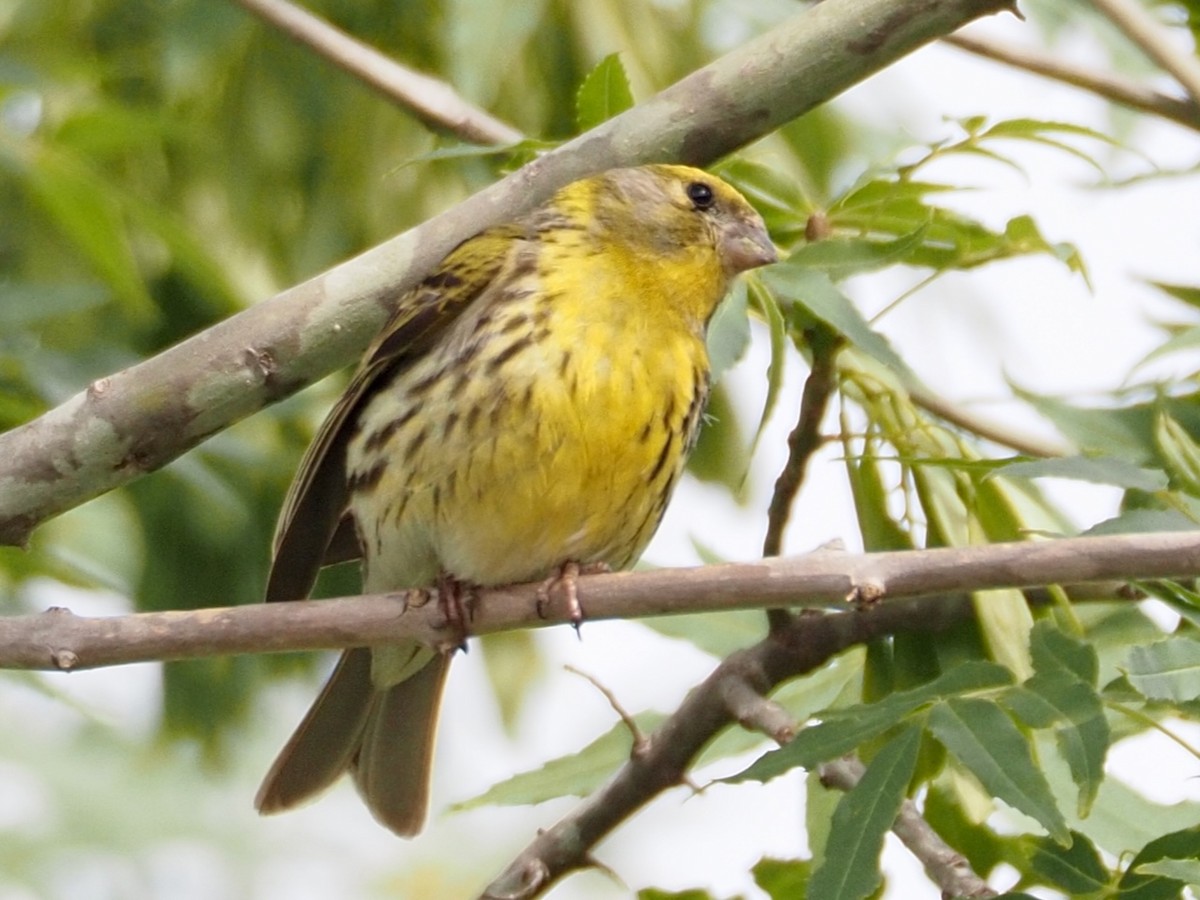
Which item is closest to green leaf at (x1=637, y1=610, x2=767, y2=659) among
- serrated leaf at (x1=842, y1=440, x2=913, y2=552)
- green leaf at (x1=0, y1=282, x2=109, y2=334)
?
serrated leaf at (x1=842, y1=440, x2=913, y2=552)

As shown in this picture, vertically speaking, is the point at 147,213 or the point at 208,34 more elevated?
the point at 208,34

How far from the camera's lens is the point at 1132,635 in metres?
2.96

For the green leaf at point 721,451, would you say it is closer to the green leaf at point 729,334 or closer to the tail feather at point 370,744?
the tail feather at point 370,744

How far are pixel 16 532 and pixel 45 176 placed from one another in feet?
4.26

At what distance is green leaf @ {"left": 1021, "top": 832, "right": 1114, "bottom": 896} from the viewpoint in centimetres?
244

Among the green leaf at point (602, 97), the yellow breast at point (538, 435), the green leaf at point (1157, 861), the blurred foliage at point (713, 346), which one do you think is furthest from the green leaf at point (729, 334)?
the green leaf at point (1157, 861)

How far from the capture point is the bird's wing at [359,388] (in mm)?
3490

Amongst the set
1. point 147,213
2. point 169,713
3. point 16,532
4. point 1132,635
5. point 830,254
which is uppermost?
point 147,213

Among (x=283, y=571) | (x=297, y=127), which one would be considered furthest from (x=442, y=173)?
(x=283, y=571)

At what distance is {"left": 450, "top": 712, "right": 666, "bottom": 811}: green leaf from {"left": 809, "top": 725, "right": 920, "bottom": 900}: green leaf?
81cm

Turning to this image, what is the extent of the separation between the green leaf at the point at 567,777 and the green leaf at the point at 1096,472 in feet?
3.25

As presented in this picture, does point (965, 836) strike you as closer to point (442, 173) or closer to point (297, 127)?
point (442, 173)

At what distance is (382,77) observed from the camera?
139 inches

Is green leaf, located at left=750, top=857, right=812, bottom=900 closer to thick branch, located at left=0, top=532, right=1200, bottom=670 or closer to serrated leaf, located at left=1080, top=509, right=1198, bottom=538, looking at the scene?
thick branch, located at left=0, top=532, right=1200, bottom=670
